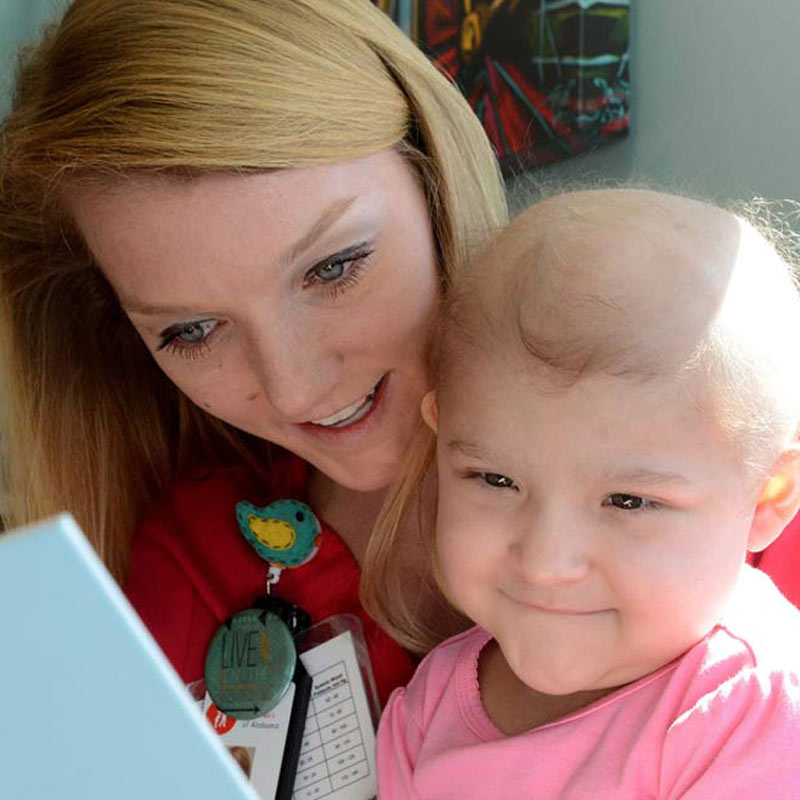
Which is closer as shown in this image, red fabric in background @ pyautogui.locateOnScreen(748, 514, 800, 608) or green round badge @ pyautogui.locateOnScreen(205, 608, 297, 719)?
red fabric in background @ pyautogui.locateOnScreen(748, 514, 800, 608)

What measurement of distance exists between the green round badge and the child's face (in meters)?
0.41

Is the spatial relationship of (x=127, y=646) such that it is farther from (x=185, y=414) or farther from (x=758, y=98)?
(x=758, y=98)

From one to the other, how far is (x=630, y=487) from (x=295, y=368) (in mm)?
396

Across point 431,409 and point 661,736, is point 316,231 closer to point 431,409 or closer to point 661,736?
point 431,409

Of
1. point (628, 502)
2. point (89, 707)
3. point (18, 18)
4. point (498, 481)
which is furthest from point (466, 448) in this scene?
point (18, 18)

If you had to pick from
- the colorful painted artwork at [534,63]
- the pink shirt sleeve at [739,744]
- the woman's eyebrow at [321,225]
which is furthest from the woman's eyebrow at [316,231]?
the colorful painted artwork at [534,63]

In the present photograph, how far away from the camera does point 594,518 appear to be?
1.04 meters

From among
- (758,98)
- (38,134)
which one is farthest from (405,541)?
(758,98)

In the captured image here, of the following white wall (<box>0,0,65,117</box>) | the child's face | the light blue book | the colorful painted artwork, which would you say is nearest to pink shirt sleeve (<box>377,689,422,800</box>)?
the child's face

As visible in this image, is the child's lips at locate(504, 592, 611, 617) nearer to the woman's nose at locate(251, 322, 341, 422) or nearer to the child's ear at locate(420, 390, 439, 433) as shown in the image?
the child's ear at locate(420, 390, 439, 433)

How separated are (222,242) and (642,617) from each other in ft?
1.69

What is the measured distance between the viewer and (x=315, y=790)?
4.66ft

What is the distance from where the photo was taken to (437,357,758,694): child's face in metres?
1.01

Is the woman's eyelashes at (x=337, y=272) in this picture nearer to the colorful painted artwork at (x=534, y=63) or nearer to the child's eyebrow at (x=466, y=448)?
the child's eyebrow at (x=466, y=448)
